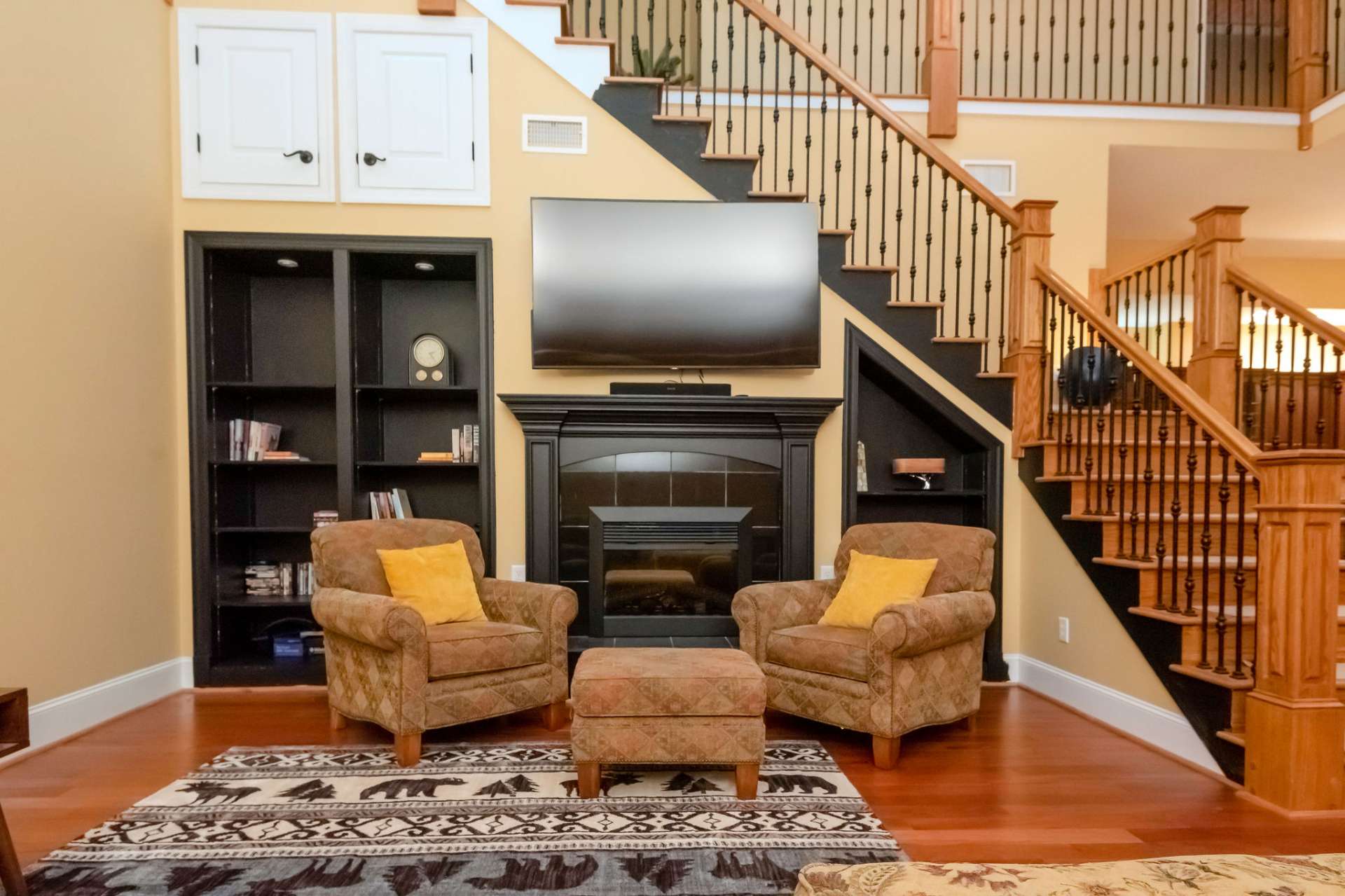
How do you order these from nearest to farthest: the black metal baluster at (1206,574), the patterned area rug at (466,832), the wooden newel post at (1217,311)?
the patterned area rug at (466,832), the black metal baluster at (1206,574), the wooden newel post at (1217,311)

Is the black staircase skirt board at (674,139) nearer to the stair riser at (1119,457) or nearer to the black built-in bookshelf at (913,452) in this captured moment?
the black built-in bookshelf at (913,452)

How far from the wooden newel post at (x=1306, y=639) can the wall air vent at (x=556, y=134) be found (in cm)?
341

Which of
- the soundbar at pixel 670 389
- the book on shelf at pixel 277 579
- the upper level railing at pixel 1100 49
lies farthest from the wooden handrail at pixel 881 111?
the book on shelf at pixel 277 579

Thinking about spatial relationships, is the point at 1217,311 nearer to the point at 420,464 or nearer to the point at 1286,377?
the point at 1286,377

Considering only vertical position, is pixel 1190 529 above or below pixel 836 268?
below

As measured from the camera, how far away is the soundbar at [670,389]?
3875 mm

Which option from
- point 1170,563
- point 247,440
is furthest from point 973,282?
point 247,440

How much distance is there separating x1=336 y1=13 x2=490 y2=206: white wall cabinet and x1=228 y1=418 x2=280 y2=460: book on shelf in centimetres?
135

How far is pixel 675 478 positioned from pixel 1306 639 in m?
2.64

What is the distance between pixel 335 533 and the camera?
3203mm

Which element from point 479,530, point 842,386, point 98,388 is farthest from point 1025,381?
point 98,388

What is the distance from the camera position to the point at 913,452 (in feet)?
14.3

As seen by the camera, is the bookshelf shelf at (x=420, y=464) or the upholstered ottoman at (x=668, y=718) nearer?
the upholstered ottoman at (x=668, y=718)

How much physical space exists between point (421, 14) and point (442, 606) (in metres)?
3.08
